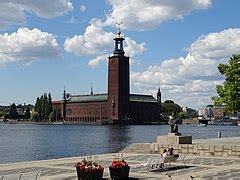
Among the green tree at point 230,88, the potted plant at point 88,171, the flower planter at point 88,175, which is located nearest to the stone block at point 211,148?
the green tree at point 230,88

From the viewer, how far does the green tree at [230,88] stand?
39.9 meters

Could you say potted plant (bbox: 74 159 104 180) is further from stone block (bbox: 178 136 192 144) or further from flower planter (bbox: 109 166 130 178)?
stone block (bbox: 178 136 192 144)

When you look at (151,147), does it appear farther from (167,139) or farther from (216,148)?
(216,148)

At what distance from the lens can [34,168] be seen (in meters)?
23.1

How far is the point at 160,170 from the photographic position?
70.5ft

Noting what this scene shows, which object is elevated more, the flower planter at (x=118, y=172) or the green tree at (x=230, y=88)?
the green tree at (x=230, y=88)

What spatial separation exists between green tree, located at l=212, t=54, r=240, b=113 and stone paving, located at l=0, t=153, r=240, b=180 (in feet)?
44.4

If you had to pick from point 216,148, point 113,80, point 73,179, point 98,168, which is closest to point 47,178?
point 73,179

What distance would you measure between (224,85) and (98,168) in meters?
25.7

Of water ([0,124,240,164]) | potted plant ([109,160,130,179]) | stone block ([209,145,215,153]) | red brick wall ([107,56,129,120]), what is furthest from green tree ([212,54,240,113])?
red brick wall ([107,56,129,120])

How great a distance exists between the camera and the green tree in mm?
39938

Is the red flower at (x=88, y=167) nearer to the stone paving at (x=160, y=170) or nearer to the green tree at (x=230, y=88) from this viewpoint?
the stone paving at (x=160, y=170)

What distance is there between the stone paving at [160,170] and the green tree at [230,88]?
1353 cm

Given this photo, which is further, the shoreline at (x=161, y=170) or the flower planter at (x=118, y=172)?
the shoreline at (x=161, y=170)
